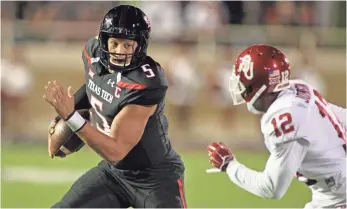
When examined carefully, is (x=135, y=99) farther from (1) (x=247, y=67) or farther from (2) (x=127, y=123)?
(1) (x=247, y=67)

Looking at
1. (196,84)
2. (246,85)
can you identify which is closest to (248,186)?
(246,85)

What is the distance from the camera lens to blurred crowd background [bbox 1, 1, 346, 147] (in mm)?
10719

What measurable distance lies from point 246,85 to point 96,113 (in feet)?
3.00

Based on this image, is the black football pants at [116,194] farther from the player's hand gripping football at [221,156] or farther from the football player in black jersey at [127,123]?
the player's hand gripping football at [221,156]

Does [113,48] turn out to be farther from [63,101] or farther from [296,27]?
[296,27]

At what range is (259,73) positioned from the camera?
371 centimetres

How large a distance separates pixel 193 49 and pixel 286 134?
7523 millimetres

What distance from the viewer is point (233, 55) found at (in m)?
10.9

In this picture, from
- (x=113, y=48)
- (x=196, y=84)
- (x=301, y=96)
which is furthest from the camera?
(x=196, y=84)

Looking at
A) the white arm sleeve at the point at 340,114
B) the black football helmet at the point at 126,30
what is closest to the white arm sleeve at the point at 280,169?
the white arm sleeve at the point at 340,114

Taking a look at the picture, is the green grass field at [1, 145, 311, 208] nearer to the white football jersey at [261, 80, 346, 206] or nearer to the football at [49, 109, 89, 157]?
the football at [49, 109, 89, 157]

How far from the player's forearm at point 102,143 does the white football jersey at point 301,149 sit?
0.52m

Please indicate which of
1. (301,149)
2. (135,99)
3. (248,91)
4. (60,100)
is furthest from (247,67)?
(60,100)

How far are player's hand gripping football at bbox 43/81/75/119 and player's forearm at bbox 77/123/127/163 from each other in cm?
11
